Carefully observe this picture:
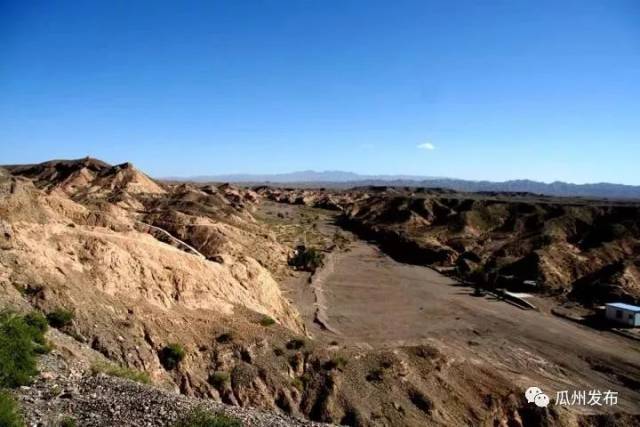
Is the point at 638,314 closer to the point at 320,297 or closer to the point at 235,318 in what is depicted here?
the point at 320,297

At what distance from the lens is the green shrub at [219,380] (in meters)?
17.6

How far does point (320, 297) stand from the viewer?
4081 cm

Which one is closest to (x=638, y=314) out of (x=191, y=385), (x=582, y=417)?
(x=582, y=417)

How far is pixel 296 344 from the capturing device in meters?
20.6

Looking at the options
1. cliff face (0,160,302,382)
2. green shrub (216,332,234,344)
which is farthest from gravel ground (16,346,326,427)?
green shrub (216,332,234,344)

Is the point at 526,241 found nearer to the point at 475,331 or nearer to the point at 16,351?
the point at 475,331

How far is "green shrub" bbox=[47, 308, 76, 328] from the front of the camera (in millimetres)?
15930

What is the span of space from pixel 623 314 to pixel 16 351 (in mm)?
40806

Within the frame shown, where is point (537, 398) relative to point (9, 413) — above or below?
below

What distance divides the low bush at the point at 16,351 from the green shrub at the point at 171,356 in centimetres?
456

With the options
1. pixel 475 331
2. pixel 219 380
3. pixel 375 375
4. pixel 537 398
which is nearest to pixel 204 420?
pixel 219 380

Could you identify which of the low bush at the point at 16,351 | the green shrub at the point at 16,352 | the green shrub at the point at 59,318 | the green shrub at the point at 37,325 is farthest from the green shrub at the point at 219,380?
the green shrub at the point at 16,352

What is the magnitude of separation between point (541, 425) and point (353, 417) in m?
8.09

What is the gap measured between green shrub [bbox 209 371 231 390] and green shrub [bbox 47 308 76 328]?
544cm
